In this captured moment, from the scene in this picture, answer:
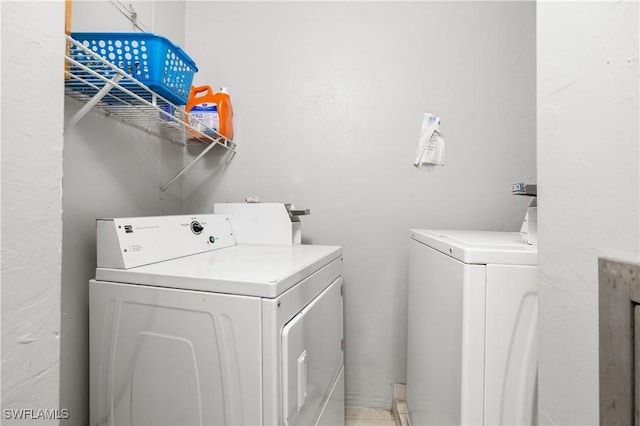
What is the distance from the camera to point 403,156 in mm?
1932

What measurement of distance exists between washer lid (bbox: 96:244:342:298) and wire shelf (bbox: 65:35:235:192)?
1.99ft

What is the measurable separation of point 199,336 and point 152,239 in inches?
19.5

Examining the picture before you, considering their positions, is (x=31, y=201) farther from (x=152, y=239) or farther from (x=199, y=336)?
(x=152, y=239)

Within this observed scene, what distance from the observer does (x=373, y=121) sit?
1.95 meters

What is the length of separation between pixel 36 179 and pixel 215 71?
5.78ft

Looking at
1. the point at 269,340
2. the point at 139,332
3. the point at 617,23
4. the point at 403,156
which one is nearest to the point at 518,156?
→ the point at 403,156

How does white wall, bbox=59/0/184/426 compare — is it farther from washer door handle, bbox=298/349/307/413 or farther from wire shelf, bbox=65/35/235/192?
washer door handle, bbox=298/349/307/413

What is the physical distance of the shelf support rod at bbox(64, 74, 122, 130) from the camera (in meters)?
1.01

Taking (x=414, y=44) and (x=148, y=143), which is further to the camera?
(x=414, y=44)

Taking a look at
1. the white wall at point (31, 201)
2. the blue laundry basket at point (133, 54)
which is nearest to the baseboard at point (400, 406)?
the white wall at point (31, 201)

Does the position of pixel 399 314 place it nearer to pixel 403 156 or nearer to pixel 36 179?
pixel 403 156

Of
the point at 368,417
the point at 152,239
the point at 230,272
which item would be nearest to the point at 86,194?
the point at 152,239

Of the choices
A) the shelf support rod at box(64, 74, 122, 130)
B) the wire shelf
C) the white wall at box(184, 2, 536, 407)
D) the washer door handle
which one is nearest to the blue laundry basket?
the wire shelf

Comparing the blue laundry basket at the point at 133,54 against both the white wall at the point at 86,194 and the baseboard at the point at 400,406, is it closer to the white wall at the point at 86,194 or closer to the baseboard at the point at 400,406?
the white wall at the point at 86,194
